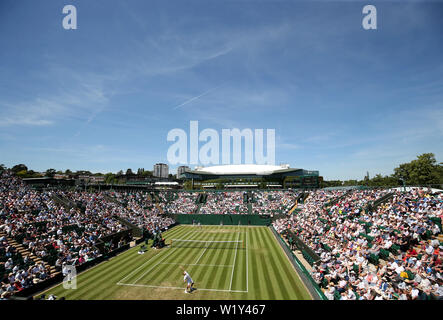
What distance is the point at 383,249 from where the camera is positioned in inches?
592

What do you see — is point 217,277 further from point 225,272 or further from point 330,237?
point 330,237

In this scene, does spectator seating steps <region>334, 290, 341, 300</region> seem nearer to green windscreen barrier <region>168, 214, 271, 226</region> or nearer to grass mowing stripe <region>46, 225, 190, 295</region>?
grass mowing stripe <region>46, 225, 190, 295</region>

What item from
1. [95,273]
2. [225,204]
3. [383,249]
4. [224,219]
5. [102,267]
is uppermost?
[383,249]

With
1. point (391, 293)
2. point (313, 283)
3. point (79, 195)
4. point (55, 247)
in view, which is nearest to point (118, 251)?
point (55, 247)

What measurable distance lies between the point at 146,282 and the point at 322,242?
15759 millimetres

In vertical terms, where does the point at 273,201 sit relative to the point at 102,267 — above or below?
above

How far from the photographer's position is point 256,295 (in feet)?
44.9

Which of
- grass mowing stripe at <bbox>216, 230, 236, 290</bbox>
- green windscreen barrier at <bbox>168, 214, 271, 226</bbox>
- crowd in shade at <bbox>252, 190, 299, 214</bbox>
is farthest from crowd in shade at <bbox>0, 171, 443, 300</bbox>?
crowd in shade at <bbox>252, 190, 299, 214</bbox>

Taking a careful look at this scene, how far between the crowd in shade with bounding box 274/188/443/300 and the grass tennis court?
8.86ft

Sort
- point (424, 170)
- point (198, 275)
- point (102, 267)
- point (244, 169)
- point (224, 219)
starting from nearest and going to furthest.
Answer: point (198, 275) → point (102, 267) → point (224, 219) → point (424, 170) → point (244, 169)

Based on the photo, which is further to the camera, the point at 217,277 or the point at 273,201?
the point at 273,201

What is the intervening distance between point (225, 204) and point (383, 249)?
35.6 metres

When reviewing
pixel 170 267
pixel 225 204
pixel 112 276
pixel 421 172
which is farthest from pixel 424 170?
pixel 112 276

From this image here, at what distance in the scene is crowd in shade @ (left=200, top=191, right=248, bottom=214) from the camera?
149 feet
